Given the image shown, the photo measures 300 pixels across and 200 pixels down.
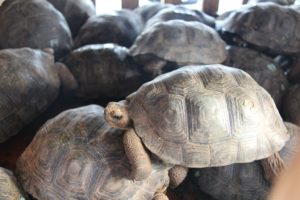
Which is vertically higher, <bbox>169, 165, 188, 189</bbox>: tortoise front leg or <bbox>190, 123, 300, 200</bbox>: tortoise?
<bbox>169, 165, 188, 189</bbox>: tortoise front leg

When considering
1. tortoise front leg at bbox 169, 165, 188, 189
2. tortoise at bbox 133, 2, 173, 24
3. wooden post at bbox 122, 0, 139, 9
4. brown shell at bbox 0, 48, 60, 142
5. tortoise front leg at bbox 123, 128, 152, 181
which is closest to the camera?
tortoise front leg at bbox 123, 128, 152, 181

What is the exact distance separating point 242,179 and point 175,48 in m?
0.76

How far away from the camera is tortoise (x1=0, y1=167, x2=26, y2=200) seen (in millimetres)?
1184

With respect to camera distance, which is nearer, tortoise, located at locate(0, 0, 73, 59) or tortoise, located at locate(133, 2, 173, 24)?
tortoise, located at locate(0, 0, 73, 59)

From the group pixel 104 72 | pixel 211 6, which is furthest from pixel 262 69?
pixel 211 6

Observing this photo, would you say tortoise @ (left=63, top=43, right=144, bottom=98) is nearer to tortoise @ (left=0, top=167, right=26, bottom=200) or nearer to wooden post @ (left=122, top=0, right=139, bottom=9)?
tortoise @ (left=0, top=167, right=26, bottom=200)

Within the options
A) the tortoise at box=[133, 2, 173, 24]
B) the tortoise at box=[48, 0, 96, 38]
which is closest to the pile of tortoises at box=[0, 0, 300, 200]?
the tortoise at box=[48, 0, 96, 38]

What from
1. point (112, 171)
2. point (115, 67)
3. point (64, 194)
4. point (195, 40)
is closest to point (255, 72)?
point (195, 40)

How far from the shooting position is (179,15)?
2.22 metres

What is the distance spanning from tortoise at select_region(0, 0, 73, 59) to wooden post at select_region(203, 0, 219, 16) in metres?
1.42

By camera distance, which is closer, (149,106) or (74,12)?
(149,106)

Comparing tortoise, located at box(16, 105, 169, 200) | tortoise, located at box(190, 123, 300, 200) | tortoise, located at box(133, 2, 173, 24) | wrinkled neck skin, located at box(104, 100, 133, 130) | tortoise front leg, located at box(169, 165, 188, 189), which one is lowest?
tortoise, located at box(190, 123, 300, 200)

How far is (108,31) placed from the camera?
2.22 meters

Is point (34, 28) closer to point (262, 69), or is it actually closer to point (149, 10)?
point (149, 10)
